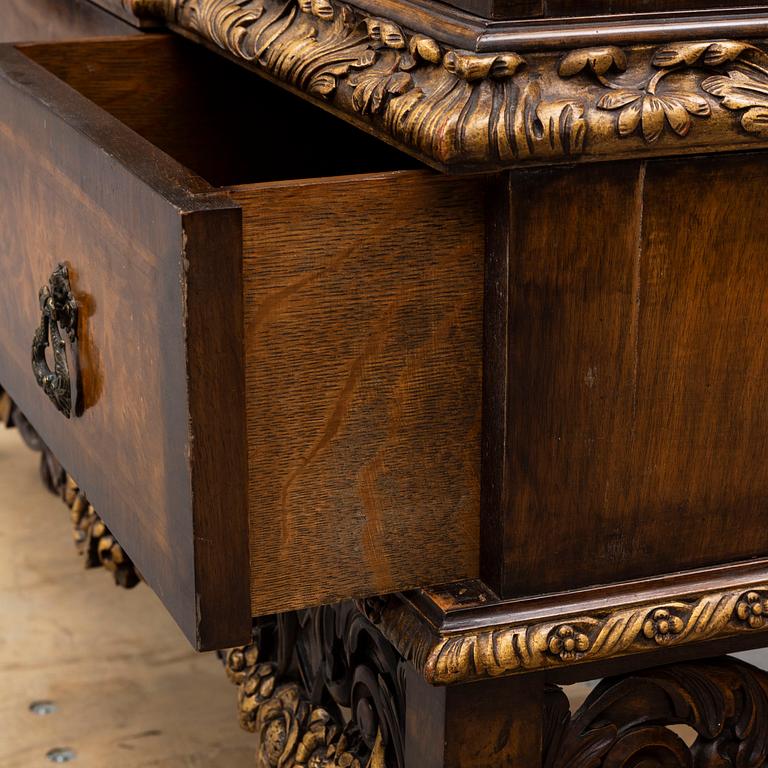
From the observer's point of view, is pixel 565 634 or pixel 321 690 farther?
pixel 321 690

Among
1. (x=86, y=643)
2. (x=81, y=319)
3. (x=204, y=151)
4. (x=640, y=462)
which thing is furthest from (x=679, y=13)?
(x=86, y=643)

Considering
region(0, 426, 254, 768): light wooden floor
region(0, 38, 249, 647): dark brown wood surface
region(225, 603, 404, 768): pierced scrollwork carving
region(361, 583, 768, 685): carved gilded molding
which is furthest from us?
region(0, 426, 254, 768): light wooden floor

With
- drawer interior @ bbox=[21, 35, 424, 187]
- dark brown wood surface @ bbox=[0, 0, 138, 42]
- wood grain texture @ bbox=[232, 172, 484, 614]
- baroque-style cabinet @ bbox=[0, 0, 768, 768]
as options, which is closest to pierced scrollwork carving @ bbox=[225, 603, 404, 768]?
baroque-style cabinet @ bbox=[0, 0, 768, 768]

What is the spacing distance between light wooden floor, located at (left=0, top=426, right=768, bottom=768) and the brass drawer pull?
21.8 inches

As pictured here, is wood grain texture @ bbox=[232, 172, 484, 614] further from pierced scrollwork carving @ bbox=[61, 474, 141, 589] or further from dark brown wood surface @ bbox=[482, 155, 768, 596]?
pierced scrollwork carving @ bbox=[61, 474, 141, 589]

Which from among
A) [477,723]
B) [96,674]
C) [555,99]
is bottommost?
[96,674]

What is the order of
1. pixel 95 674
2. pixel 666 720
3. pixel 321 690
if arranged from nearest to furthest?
pixel 666 720, pixel 321 690, pixel 95 674

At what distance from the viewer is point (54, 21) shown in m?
1.32

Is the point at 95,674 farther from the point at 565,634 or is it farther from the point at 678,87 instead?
the point at 678,87

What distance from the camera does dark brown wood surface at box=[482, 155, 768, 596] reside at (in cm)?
71

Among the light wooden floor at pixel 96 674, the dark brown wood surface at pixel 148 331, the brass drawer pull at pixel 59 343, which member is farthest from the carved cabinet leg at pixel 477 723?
the light wooden floor at pixel 96 674

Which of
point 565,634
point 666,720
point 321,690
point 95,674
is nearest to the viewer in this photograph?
point 565,634

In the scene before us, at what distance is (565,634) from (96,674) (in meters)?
0.79

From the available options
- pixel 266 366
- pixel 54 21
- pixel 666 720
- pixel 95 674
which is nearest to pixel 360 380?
pixel 266 366
